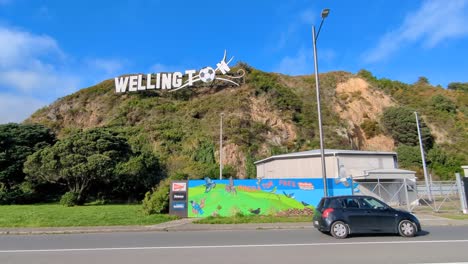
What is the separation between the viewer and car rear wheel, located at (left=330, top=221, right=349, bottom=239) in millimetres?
10125

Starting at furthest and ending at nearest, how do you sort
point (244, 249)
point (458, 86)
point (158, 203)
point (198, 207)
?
A: 1. point (458, 86)
2. point (158, 203)
3. point (198, 207)
4. point (244, 249)

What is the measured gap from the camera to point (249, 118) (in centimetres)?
4666

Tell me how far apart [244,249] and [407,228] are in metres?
5.86

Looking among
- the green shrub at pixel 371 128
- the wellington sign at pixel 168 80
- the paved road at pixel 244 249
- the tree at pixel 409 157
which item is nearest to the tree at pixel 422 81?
the green shrub at pixel 371 128

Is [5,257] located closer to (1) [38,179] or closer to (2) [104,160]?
(2) [104,160]

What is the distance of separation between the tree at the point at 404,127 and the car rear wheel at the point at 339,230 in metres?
45.9

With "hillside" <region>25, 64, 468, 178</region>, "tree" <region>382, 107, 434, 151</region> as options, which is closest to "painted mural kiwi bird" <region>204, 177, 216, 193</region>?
"hillside" <region>25, 64, 468, 178</region>

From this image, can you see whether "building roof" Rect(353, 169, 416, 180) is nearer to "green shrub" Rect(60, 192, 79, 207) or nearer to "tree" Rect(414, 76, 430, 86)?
"green shrub" Rect(60, 192, 79, 207)

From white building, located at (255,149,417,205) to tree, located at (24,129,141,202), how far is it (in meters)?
15.1

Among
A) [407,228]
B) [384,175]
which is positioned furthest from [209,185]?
[384,175]

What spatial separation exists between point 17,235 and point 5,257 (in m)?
5.42

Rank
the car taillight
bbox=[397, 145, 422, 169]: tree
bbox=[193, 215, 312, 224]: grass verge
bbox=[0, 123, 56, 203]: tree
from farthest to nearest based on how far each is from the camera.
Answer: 1. bbox=[397, 145, 422, 169]: tree
2. bbox=[0, 123, 56, 203]: tree
3. bbox=[193, 215, 312, 224]: grass verge
4. the car taillight

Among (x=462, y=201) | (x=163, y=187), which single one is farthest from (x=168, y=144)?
(x=462, y=201)

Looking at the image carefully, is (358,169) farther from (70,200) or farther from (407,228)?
(70,200)
